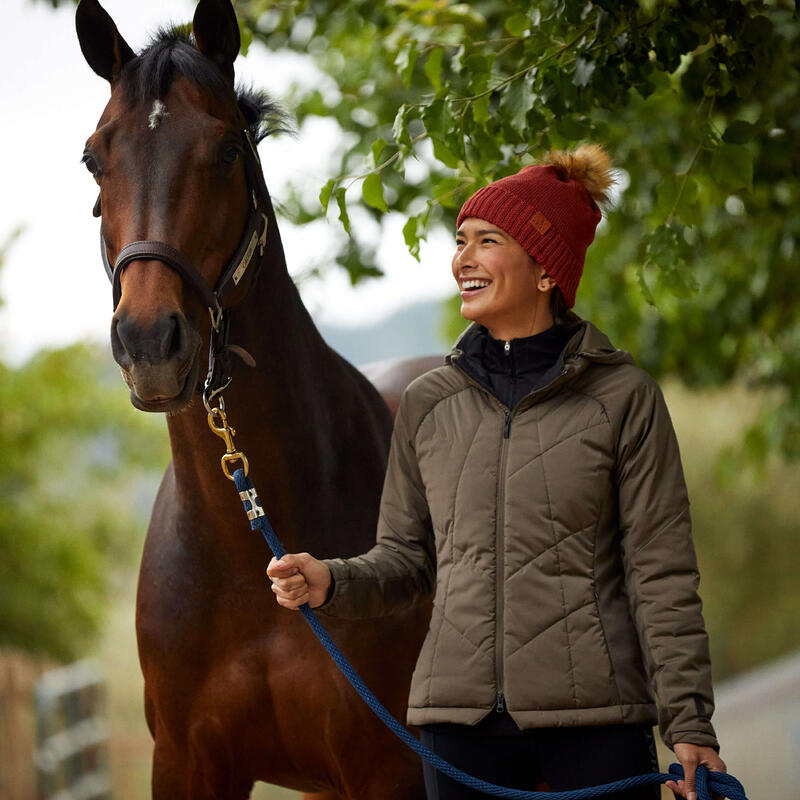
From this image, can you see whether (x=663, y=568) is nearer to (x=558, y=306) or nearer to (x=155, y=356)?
(x=558, y=306)

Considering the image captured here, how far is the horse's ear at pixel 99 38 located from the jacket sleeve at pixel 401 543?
0.91 meters

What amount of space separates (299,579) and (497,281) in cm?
65

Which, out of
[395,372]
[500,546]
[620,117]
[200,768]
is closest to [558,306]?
[500,546]

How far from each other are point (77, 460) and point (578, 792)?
10701 mm

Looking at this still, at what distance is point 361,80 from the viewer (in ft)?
16.5

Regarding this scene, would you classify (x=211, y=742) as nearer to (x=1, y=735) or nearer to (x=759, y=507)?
(x=1, y=735)

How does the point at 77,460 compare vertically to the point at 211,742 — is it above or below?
above

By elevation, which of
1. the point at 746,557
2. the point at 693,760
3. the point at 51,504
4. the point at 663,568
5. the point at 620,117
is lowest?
the point at 693,760

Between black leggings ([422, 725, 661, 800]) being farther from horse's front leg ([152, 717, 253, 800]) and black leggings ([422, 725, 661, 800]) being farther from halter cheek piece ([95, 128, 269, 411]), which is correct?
halter cheek piece ([95, 128, 269, 411])

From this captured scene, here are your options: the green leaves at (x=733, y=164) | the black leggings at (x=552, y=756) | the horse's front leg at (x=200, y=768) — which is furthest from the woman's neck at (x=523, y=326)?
the horse's front leg at (x=200, y=768)

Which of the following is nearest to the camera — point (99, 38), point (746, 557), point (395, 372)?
point (99, 38)

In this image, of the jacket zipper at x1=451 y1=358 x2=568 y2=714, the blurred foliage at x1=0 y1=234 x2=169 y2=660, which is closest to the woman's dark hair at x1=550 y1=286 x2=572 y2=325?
the jacket zipper at x1=451 y1=358 x2=568 y2=714

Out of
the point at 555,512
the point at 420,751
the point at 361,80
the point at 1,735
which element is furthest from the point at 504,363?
the point at 1,735

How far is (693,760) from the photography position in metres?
1.66
